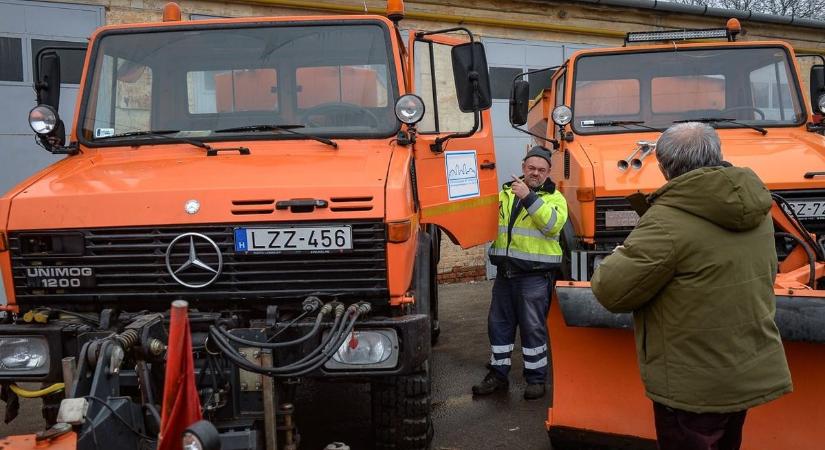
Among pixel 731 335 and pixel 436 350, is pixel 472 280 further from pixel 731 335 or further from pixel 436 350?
pixel 731 335

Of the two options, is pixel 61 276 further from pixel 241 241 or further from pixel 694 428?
pixel 694 428

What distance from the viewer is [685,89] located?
19.9 feet

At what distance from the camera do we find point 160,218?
3.27 metres

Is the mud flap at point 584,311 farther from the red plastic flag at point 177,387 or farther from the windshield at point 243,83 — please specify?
the red plastic flag at point 177,387

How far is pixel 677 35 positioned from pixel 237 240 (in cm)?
469

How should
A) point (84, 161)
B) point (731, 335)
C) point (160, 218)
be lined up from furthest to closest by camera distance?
point (84, 161) → point (160, 218) → point (731, 335)

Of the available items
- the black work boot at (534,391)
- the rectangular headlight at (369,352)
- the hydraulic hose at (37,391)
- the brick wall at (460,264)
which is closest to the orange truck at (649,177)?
the black work boot at (534,391)

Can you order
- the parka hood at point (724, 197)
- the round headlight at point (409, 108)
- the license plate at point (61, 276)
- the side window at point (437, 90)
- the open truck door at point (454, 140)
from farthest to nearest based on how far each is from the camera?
the side window at point (437, 90)
the open truck door at point (454, 140)
the round headlight at point (409, 108)
the license plate at point (61, 276)
the parka hood at point (724, 197)

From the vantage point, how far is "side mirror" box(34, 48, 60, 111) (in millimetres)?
4379

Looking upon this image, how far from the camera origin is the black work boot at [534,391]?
5102mm

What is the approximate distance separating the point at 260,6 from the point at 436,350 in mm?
4430

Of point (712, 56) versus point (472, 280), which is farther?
point (472, 280)

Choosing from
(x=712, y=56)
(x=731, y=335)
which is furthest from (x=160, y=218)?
(x=712, y=56)

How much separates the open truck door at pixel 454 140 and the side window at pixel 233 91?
0.80 m
